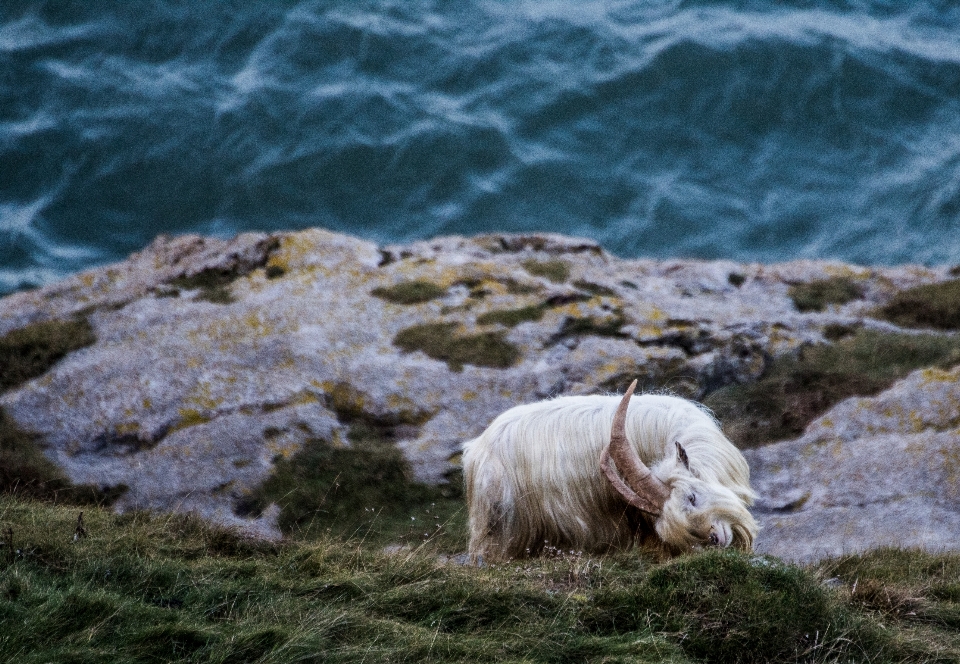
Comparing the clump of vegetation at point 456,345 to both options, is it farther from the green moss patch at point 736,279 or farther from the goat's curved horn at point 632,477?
the goat's curved horn at point 632,477

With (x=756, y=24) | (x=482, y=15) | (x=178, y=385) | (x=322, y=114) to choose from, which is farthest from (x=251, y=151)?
(x=178, y=385)

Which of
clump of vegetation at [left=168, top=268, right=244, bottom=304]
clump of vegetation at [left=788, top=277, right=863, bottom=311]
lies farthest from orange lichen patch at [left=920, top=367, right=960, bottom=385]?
clump of vegetation at [left=168, top=268, right=244, bottom=304]

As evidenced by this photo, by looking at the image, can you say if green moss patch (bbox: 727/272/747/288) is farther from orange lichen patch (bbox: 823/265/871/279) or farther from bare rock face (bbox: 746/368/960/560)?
bare rock face (bbox: 746/368/960/560)

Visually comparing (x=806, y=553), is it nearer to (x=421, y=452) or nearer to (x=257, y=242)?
(x=421, y=452)

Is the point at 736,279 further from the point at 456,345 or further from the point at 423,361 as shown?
the point at 423,361

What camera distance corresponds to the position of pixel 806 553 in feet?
36.4

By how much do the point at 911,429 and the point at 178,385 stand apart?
879 cm

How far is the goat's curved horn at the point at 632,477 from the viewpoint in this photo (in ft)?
31.3

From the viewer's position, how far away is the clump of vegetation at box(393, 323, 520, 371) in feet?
50.0

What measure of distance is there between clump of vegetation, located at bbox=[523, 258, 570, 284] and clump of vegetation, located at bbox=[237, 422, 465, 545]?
480 centimetres

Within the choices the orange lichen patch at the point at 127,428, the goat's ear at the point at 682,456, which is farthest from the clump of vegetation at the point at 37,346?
the goat's ear at the point at 682,456

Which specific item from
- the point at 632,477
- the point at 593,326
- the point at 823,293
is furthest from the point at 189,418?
the point at 823,293

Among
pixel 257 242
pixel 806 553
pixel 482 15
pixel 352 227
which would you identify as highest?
pixel 482 15

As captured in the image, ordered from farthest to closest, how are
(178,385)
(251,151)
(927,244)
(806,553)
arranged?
(251,151) < (927,244) < (178,385) < (806,553)
